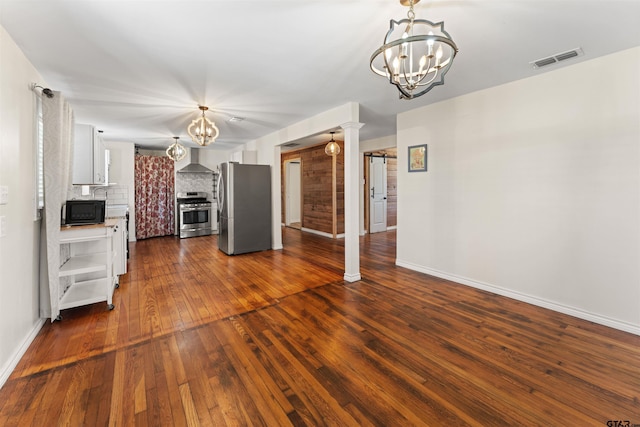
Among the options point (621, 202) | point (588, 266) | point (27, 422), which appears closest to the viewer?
point (27, 422)

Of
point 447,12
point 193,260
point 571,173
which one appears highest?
point 447,12

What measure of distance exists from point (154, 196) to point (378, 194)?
5.92 m

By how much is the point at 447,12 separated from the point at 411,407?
2.53 metres

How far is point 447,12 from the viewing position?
1.88m

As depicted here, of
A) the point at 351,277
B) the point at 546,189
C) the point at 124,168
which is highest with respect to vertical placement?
the point at 124,168

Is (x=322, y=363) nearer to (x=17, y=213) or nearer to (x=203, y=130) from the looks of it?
(x=17, y=213)

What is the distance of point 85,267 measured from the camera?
2.86 metres

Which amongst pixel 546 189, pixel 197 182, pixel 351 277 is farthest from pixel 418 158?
pixel 197 182

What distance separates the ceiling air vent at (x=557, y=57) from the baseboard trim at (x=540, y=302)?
7.85 ft

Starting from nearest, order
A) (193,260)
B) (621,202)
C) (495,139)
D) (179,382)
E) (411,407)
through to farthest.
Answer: (411,407)
(179,382)
(621,202)
(495,139)
(193,260)

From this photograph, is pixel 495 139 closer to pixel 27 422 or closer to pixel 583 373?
pixel 583 373

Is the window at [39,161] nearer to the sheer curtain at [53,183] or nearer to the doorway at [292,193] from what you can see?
the sheer curtain at [53,183]

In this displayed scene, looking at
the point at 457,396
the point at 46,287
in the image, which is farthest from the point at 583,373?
the point at 46,287

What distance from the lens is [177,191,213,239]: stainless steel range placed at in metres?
7.00
